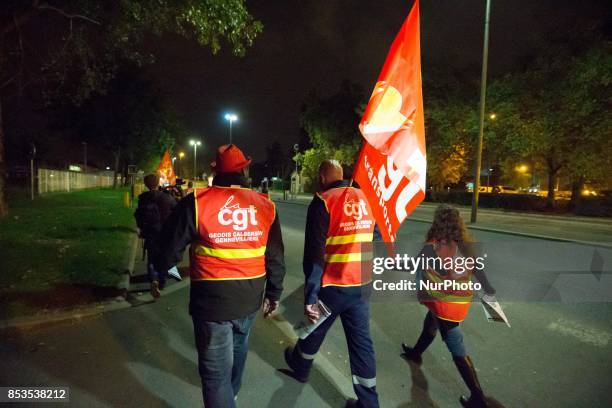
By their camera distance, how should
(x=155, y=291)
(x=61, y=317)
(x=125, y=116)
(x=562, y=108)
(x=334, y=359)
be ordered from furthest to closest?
1. (x=125, y=116)
2. (x=562, y=108)
3. (x=155, y=291)
4. (x=61, y=317)
5. (x=334, y=359)

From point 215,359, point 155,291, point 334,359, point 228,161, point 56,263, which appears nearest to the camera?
point 215,359

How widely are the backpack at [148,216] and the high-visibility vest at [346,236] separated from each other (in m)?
3.96

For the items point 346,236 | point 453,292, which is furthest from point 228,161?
point 453,292

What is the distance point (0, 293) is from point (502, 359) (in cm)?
688

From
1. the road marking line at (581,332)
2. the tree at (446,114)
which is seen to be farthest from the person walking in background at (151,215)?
the tree at (446,114)

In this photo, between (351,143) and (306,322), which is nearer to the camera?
(306,322)

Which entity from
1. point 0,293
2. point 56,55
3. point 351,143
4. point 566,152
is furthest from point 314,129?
point 0,293

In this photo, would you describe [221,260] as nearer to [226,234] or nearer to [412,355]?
[226,234]

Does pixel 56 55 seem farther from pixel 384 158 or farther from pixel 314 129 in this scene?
pixel 314 129

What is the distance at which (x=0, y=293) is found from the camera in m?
5.68

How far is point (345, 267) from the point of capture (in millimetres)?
2961

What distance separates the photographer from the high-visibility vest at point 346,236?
2.95 m

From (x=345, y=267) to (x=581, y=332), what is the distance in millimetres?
3729

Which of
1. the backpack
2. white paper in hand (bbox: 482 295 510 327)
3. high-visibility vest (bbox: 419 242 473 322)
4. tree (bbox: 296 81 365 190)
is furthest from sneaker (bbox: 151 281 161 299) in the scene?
tree (bbox: 296 81 365 190)
